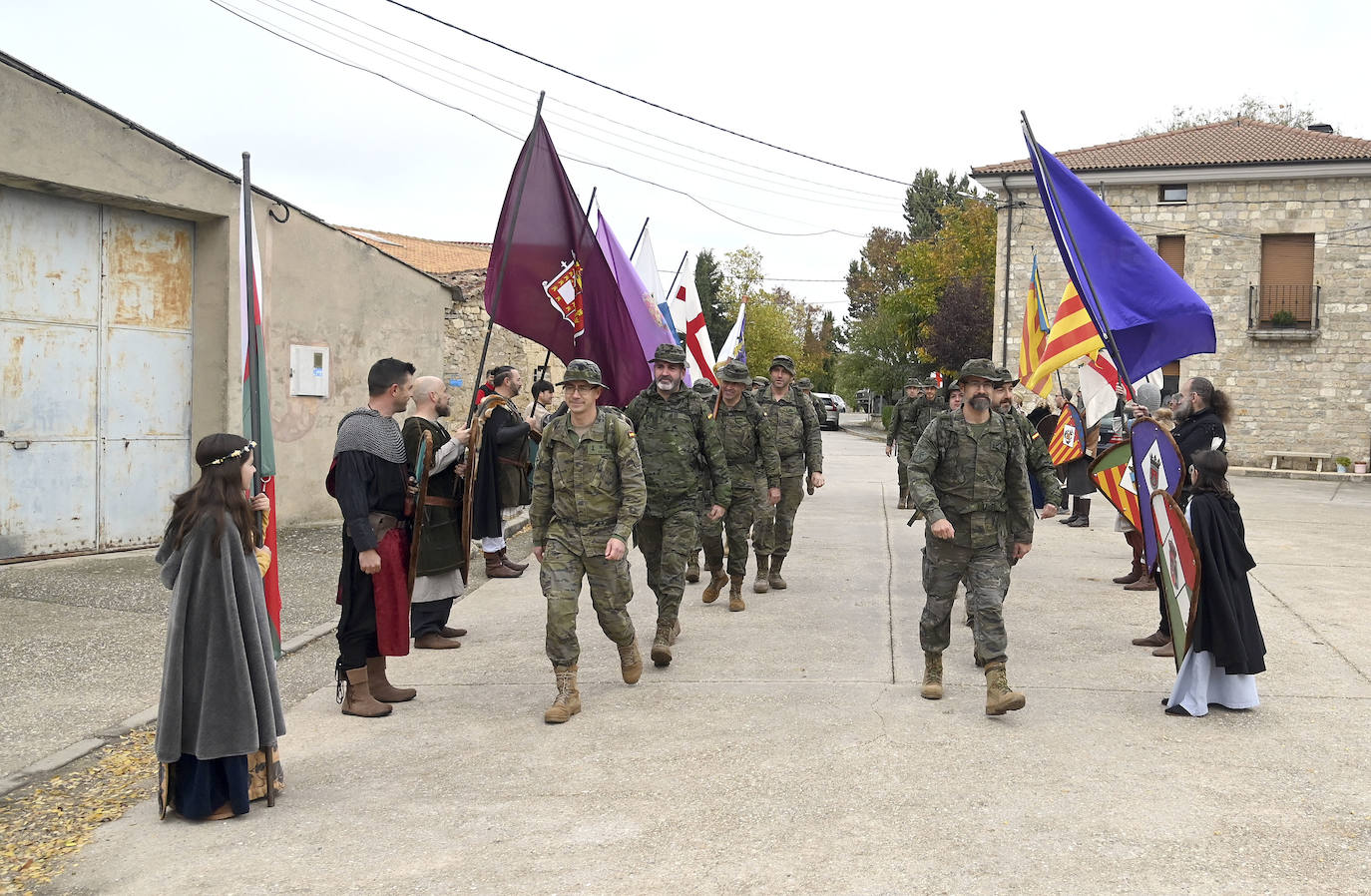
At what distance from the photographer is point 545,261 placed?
745 cm

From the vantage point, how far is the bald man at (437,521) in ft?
20.6

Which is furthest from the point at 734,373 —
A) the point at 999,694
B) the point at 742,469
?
the point at 999,694

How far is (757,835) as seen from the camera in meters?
4.17

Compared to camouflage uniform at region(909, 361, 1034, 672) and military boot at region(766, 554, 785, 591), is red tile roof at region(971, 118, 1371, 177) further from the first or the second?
camouflage uniform at region(909, 361, 1034, 672)

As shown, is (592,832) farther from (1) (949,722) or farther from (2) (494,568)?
(2) (494,568)

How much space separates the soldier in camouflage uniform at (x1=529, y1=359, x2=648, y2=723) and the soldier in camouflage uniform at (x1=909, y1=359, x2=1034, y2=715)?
1633 millimetres

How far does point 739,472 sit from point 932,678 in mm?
3370

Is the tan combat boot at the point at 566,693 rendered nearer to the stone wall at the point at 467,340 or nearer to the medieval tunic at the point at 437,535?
the medieval tunic at the point at 437,535

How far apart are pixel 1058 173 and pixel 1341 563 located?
6785 mm

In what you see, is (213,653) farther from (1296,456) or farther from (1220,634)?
(1296,456)

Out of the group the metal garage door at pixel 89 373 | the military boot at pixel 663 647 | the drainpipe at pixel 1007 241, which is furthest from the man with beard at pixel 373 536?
the drainpipe at pixel 1007 241

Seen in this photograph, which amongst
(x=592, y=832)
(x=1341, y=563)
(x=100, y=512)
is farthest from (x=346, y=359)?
(x=1341, y=563)

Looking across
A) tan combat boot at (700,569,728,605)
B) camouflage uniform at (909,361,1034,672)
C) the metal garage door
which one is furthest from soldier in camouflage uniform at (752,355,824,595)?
the metal garage door

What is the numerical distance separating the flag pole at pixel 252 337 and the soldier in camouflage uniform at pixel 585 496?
1.63 m
